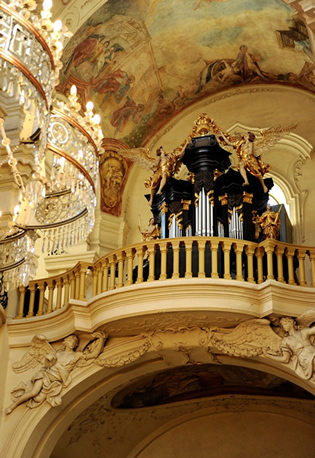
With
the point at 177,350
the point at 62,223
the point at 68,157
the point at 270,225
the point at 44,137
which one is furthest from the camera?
the point at 270,225

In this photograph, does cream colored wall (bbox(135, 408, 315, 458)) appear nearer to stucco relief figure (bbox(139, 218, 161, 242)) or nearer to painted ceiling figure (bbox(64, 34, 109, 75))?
stucco relief figure (bbox(139, 218, 161, 242))

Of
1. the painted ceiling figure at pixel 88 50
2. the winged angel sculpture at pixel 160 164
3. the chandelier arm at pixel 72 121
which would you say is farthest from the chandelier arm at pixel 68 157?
the painted ceiling figure at pixel 88 50

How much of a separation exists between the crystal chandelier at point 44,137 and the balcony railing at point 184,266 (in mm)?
1492

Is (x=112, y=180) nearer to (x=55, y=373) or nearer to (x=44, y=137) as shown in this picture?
(x=55, y=373)

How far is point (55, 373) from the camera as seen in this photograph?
11703 millimetres

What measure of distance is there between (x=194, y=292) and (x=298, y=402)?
128 inches

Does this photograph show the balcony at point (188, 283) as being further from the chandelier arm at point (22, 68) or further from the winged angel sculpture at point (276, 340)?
the chandelier arm at point (22, 68)

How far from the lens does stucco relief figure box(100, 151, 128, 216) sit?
14.7 m

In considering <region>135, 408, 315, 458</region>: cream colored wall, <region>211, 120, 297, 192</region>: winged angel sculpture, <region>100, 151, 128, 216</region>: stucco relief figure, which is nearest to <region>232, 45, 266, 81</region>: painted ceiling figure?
<region>211, 120, 297, 192</region>: winged angel sculpture

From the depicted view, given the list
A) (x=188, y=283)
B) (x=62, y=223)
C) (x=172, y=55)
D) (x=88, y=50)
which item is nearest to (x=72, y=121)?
(x=62, y=223)

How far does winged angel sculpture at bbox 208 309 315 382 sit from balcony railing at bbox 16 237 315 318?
0.51 meters

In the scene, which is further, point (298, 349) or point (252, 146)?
point (252, 146)

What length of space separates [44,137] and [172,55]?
6712 mm

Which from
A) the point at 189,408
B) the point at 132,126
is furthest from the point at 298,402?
the point at 132,126
